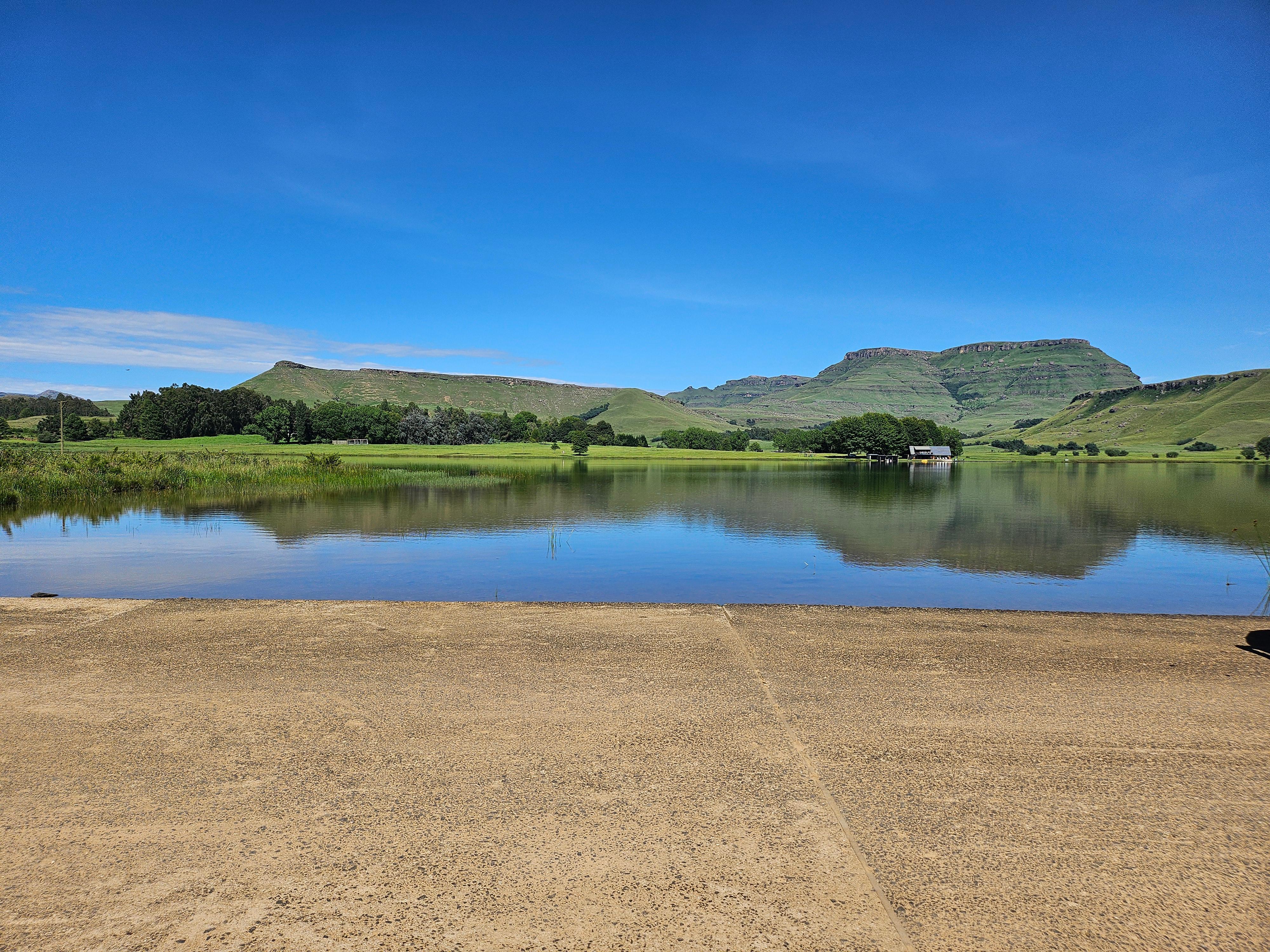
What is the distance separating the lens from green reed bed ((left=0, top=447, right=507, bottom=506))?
3728cm

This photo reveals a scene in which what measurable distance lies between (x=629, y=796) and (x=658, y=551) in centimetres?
1856

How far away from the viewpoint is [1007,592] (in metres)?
16.9

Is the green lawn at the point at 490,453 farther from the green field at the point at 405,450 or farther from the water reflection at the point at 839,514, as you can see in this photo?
the water reflection at the point at 839,514

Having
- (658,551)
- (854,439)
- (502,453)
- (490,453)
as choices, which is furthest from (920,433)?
(658,551)

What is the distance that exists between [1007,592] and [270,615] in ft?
50.4

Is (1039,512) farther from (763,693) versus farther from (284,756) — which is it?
(284,756)

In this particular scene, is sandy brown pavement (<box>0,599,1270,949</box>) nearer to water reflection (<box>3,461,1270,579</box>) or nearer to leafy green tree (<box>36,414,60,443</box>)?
water reflection (<box>3,461,1270,579</box>)

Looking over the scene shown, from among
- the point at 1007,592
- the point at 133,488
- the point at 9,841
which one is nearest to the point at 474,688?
the point at 9,841

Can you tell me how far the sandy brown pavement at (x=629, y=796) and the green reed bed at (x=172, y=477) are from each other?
37.5m

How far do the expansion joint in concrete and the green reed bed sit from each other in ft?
131

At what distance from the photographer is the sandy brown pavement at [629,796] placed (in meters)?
3.41

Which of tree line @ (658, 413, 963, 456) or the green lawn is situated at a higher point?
tree line @ (658, 413, 963, 456)

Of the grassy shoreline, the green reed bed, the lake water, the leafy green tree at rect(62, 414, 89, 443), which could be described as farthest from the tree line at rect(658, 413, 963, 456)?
the green reed bed

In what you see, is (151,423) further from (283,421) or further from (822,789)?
(822,789)
